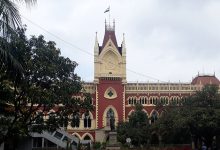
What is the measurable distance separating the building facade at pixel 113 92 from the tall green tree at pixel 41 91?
3494cm

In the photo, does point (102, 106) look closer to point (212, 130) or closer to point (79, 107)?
point (212, 130)

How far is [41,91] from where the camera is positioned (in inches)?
1123

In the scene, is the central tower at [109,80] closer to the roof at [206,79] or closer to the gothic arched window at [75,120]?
the roof at [206,79]

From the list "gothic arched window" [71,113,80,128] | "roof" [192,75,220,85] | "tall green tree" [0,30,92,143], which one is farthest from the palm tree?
"roof" [192,75,220,85]

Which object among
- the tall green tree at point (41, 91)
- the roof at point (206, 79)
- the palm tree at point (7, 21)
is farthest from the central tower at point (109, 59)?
the palm tree at point (7, 21)

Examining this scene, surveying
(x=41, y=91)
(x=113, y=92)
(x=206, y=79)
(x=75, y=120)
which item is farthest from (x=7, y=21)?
(x=206, y=79)

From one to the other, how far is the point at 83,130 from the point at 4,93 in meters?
42.9

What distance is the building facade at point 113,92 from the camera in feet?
222

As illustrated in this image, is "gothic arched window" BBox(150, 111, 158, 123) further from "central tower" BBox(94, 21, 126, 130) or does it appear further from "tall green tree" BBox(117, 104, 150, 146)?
"tall green tree" BBox(117, 104, 150, 146)

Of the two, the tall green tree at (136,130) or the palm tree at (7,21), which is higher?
the palm tree at (7,21)

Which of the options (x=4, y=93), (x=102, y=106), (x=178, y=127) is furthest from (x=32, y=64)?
(x=102, y=106)

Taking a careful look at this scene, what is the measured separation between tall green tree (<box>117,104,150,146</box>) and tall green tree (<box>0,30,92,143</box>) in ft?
84.3

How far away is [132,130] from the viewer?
57.7 metres

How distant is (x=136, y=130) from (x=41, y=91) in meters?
31.3
